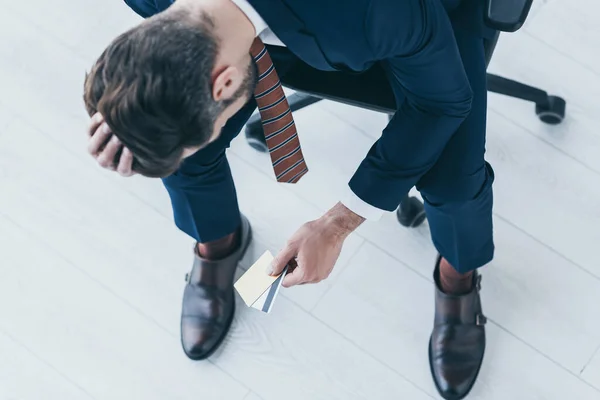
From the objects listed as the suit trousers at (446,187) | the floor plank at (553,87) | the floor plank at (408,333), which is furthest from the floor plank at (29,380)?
the floor plank at (553,87)

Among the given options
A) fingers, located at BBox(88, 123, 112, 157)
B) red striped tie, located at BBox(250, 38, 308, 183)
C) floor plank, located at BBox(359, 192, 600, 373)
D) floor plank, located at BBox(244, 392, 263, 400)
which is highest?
fingers, located at BBox(88, 123, 112, 157)

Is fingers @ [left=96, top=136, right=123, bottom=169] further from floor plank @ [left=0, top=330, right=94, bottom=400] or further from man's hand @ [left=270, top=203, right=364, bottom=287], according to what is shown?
floor plank @ [left=0, top=330, right=94, bottom=400]

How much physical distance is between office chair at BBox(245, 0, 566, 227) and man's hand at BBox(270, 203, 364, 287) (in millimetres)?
188

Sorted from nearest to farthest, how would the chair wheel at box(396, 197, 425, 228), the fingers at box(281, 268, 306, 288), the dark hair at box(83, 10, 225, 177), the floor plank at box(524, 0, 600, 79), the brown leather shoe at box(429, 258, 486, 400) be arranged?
the dark hair at box(83, 10, 225, 177)
the fingers at box(281, 268, 306, 288)
the brown leather shoe at box(429, 258, 486, 400)
the chair wheel at box(396, 197, 425, 228)
the floor plank at box(524, 0, 600, 79)

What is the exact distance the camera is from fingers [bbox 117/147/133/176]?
3.28 ft

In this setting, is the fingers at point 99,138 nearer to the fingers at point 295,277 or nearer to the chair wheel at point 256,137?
the fingers at point 295,277

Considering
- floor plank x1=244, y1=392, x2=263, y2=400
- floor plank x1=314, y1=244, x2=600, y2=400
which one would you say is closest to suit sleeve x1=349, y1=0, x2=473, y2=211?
floor plank x1=314, y1=244, x2=600, y2=400

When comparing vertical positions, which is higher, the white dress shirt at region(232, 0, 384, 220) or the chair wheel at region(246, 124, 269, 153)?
the white dress shirt at region(232, 0, 384, 220)

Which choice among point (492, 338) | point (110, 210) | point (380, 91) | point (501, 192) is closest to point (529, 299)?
point (492, 338)

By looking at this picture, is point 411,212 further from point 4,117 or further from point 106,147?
point 4,117

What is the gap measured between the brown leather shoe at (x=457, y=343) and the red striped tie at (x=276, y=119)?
458 millimetres

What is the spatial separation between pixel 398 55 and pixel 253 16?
213 mm

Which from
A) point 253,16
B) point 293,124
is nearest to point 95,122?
point 253,16

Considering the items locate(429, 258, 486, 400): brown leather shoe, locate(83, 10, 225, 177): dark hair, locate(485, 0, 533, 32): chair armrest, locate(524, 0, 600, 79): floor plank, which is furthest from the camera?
locate(524, 0, 600, 79): floor plank
